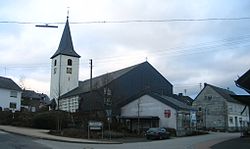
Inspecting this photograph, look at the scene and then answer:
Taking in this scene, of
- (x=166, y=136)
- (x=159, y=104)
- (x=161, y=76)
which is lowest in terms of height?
(x=166, y=136)

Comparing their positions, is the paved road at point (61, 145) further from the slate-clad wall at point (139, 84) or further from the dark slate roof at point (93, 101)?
the slate-clad wall at point (139, 84)

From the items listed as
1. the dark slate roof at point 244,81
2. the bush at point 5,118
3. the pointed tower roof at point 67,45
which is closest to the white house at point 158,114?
the bush at point 5,118

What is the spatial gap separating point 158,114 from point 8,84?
112 ft

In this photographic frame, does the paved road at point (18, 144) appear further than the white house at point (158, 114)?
No

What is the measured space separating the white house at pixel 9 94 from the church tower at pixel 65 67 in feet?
30.0

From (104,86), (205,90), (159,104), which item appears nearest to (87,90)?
(104,86)

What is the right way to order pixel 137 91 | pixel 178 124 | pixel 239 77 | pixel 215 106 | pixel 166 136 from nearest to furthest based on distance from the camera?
pixel 239 77 → pixel 166 136 → pixel 178 124 → pixel 137 91 → pixel 215 106

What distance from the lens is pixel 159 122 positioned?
178 ft

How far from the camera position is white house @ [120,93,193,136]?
2067 inches

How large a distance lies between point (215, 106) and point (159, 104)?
29.5 metres

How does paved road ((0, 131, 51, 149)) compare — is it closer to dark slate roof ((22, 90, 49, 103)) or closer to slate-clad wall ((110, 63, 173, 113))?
slate-clad wall ((110, 63, 173, 113))

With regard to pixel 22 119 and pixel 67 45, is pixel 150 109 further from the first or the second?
pixel 67 45

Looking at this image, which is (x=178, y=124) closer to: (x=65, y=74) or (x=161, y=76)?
(x=161, y=76)

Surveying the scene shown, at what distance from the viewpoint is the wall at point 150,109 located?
52.7 m
